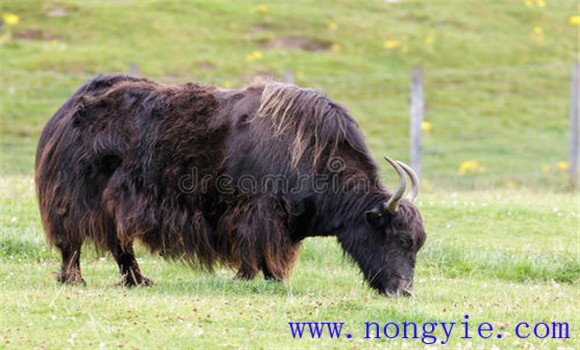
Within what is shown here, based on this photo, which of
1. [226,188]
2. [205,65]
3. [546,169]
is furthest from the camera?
[205,65]

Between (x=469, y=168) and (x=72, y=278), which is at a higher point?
(x=72, y=278)

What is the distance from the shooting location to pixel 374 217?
8.54 meters

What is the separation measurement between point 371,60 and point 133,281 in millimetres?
21672

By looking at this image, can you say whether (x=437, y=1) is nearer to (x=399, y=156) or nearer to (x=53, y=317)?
(x=399, y=156)

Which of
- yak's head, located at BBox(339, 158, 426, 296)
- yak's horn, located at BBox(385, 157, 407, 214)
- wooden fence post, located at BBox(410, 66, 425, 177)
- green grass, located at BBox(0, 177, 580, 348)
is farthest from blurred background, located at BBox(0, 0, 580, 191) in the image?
yak's horn, located at BBox(385, 157, 407, 214)

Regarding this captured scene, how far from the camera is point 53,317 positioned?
6.76 meters

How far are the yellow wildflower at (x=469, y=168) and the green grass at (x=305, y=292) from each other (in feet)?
32.9

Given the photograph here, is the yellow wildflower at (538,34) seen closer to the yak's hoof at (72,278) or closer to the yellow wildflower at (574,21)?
the yellow wildflower at (574,21)

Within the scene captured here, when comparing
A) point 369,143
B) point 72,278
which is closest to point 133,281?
point 72,278

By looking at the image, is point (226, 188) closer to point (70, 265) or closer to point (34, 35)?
point (70, 265)

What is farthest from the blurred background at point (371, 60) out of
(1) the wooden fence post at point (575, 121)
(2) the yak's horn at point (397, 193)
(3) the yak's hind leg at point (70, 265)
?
(2) the yak's horn at point (397, 193)

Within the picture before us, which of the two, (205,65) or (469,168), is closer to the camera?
(469,168)

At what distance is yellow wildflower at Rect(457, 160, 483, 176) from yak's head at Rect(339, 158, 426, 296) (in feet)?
48.5

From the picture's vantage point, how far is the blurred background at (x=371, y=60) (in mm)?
24359
